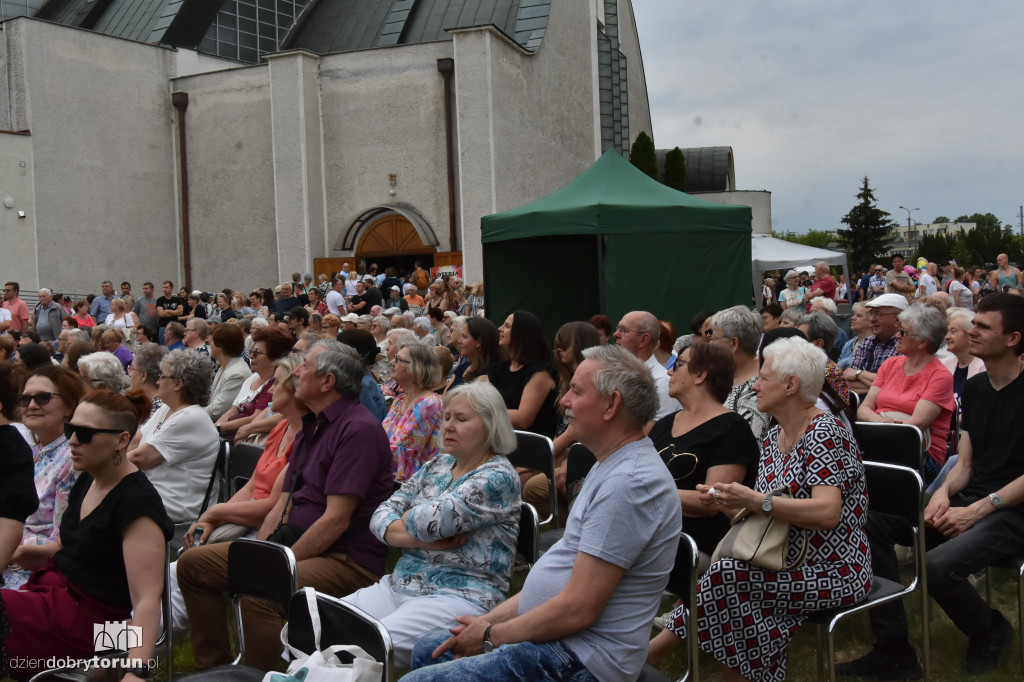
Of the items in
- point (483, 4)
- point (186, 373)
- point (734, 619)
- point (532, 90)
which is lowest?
point (734, 619)

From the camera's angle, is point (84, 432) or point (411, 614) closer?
point (411, 614)

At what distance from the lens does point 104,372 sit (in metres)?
6.10

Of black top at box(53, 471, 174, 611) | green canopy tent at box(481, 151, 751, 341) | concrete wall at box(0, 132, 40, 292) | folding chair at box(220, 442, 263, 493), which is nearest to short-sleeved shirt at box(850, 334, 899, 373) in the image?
green canopy tent at box(481, 151, 751, 341)

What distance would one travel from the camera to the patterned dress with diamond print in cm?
335

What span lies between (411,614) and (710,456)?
4.64ft

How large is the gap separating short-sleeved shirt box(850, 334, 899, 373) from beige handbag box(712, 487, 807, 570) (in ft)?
11.6

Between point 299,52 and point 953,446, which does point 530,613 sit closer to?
point 953,446

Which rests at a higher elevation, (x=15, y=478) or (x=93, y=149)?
(x=93, y=149)

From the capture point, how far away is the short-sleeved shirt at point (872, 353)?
6.59 metres

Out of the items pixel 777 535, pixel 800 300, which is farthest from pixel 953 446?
pixel 800 300

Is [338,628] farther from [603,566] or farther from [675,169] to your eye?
[675,169]

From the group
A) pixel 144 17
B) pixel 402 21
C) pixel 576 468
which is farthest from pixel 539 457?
pixel 144 17

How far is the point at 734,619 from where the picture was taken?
3367mm

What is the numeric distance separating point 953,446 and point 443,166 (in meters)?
16.0
